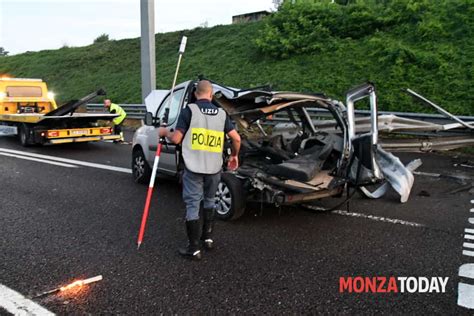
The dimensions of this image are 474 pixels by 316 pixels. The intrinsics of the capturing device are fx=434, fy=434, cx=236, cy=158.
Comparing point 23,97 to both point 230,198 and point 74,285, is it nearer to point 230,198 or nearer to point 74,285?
point 230,198

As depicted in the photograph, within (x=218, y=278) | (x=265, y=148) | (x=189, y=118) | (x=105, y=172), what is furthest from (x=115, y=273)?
(x=105, y=172)

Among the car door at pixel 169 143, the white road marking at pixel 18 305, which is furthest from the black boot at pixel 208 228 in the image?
the car door at pixel 169 143

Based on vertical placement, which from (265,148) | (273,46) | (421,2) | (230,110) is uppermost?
(421,2)

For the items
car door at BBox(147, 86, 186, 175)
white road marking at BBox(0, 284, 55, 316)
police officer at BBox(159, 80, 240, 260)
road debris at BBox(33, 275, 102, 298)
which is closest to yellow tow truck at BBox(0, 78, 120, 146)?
car door at BBox(147, 86, 186, 175)

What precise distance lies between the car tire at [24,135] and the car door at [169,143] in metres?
6.50

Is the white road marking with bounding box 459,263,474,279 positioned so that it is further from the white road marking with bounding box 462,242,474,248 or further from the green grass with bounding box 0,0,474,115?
the green grass with bounding box 0,0,474,115

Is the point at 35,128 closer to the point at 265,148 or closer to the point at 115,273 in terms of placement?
the point at 265,148

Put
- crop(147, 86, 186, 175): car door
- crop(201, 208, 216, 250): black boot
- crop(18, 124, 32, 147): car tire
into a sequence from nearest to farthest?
crop(201, 208, 216, 250): black boot, crop(147, 86, 186, 175): car door, crop(18, 124, 32, 147): car tire

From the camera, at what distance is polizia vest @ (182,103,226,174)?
13.8 feet

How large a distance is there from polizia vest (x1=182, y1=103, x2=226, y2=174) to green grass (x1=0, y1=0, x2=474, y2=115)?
882 centimetres

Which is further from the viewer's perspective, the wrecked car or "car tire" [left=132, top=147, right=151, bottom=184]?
"car tire" [left=132, top=147, right=151, bottom=184]

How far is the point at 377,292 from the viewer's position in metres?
3.54

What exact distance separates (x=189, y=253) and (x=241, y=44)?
58.9 feet

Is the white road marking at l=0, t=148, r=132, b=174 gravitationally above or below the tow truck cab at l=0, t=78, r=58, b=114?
below
